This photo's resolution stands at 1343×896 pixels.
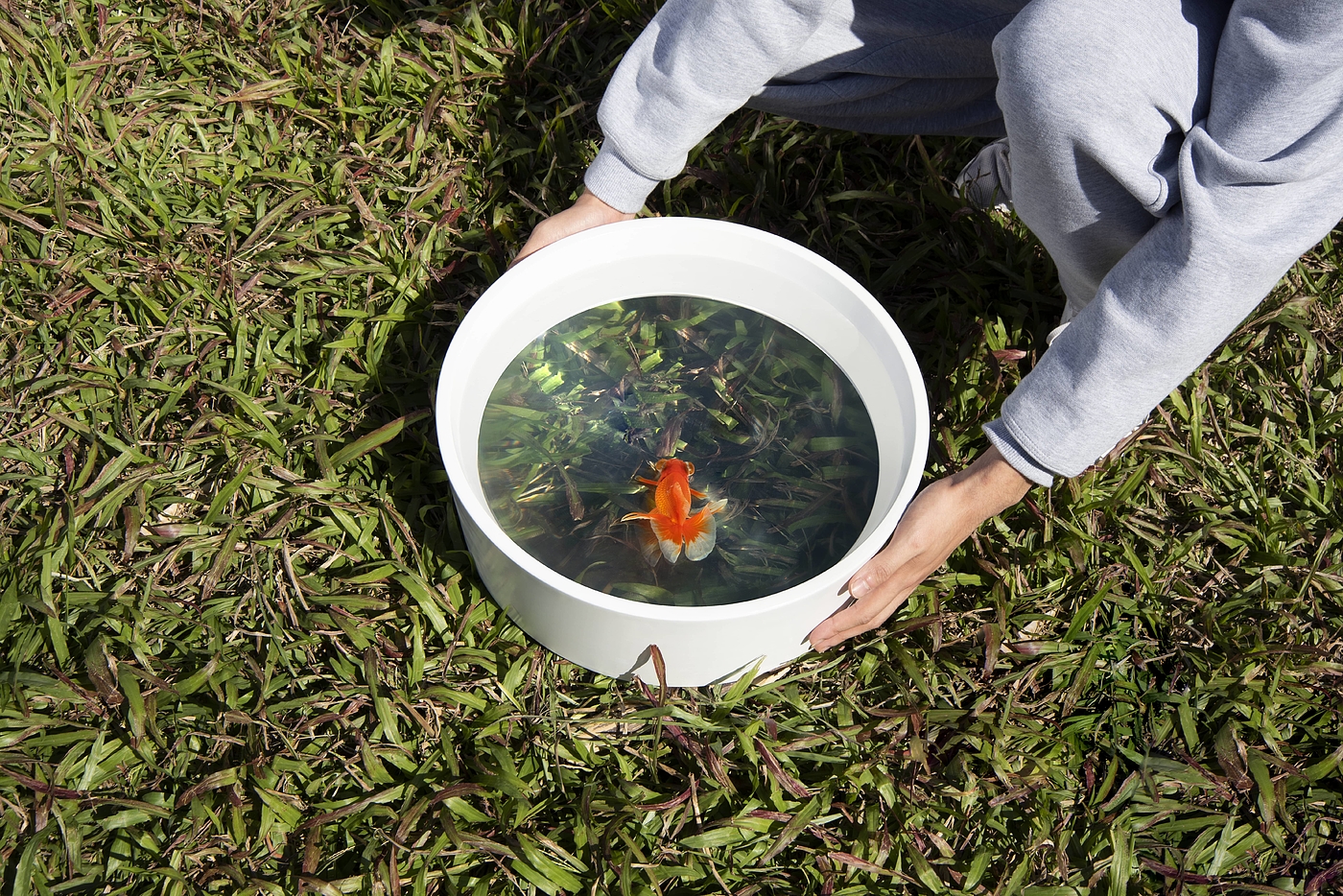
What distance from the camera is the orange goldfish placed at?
1.32m

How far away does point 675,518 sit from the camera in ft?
4.34

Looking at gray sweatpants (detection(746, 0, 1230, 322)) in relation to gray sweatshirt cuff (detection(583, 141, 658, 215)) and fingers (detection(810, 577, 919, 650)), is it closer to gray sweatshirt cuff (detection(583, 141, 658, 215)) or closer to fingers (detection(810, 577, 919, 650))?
gray sweatshirt cuff (detection(583, 141, 658, 215))

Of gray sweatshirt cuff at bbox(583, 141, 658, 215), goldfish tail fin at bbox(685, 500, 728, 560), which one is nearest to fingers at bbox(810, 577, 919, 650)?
goldfish tail fin at bbox(685, 500, 728, 560)

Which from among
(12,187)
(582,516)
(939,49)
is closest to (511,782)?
(582,516)

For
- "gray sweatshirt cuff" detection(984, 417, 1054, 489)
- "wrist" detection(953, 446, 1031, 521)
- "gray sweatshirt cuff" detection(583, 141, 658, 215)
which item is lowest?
"wrist" detection(953, 446, 1031, 521)

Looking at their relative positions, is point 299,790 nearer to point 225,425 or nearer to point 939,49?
point 225,425

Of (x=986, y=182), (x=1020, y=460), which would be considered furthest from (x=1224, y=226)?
(x=986, y=182)

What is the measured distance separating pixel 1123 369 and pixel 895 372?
263 millimetres

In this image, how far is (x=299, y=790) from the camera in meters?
1.21

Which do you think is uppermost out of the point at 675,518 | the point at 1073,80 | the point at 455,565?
the point at 1073,80

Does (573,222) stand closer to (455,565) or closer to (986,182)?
(455,565)

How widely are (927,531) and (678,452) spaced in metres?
0.43

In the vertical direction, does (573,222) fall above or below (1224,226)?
below

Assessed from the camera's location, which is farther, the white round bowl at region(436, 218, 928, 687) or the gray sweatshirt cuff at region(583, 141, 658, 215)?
the gray sweatshirt cuff at region(583, 141, 658, 215)
